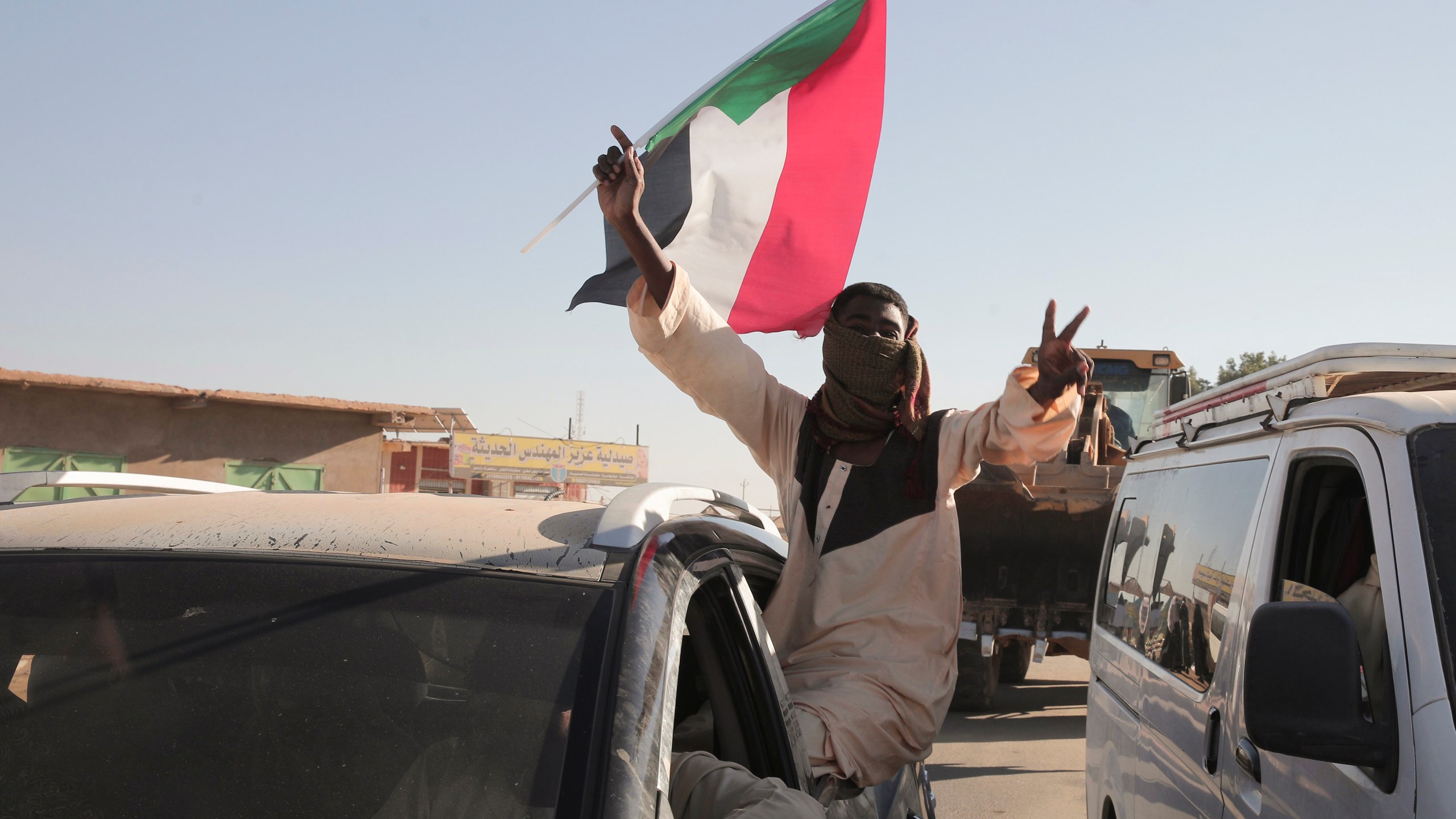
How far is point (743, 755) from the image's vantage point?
7.72 feet

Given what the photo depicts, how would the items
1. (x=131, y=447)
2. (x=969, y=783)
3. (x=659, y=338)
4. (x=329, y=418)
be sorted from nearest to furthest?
(x=659, y=338)
(x=969, y=783)
(x=131, y=447)
(x=329, y=418)

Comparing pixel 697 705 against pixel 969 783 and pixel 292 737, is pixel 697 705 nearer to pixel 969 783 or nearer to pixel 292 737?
pixel 292 737

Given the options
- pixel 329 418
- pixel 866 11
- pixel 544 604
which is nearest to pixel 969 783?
pixel 866 11

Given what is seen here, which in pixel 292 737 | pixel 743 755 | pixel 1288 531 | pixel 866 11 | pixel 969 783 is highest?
pixel 866 11

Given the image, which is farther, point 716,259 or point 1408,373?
point 716,259

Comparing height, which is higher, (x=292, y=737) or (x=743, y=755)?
(x=292, y=737)

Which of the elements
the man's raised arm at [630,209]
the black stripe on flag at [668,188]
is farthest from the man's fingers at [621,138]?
the black stripe on flag at [668,188]

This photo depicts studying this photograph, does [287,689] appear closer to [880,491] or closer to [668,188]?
[880,491]

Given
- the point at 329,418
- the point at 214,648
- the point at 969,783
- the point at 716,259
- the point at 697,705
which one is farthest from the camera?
the point at 329,418

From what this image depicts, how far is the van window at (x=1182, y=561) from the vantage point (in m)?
3.05

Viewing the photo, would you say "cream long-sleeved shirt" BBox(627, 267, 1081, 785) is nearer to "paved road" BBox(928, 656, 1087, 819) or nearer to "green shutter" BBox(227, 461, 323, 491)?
"paved road" BBox(928, 656, 1087, 819)

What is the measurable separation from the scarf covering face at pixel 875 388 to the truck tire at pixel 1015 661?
8.28 meters

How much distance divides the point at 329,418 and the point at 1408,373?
66.9 feet

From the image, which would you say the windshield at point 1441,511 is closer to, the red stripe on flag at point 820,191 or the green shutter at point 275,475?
→ the red stripe on flag at point 820,191
